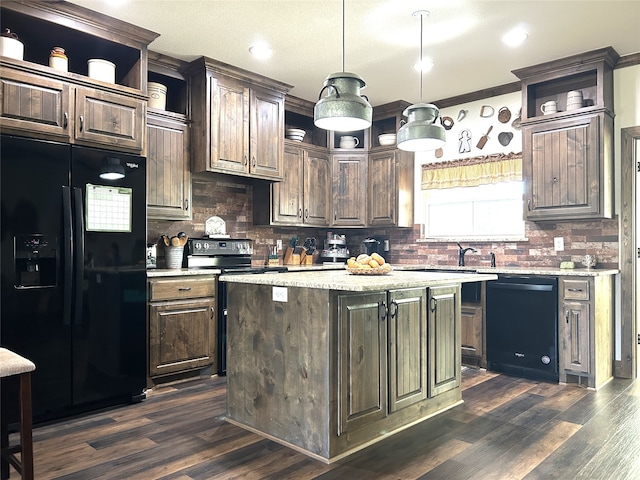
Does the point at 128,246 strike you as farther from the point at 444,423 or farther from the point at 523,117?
the point at 523,117

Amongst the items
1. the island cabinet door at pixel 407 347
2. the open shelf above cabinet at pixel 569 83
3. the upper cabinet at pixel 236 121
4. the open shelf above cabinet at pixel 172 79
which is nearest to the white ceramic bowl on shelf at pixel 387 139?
the upper cabinet at pixel 236 121

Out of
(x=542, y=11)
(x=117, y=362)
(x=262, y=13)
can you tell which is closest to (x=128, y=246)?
(x=117, y=362)

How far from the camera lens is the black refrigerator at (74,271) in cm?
292

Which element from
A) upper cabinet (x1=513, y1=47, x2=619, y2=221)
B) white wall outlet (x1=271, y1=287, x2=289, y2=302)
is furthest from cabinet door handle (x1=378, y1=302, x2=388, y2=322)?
upper cabinet (x1=513, y1=47, x2=619, y2=221)

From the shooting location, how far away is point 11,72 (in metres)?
2.96

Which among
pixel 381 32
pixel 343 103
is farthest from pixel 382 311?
pixel 381 32

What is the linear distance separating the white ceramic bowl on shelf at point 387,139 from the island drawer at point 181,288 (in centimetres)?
274

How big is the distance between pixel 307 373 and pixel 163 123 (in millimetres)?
2709

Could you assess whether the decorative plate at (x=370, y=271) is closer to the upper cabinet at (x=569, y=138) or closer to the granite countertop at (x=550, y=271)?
the granite countertop at (x=550, y=271)

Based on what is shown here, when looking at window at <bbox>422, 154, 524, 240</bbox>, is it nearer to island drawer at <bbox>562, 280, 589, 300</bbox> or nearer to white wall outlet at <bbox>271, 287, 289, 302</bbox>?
island drawer at <bbox>562, 280, 589, 300</bbox>

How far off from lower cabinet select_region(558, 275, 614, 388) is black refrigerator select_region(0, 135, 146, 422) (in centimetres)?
332

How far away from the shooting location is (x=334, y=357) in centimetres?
252

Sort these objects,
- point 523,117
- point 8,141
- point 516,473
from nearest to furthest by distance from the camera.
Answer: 1. point 516,473
2. point 8,141
3. point 523,117

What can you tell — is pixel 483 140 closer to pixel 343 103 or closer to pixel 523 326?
pixel 523 326
